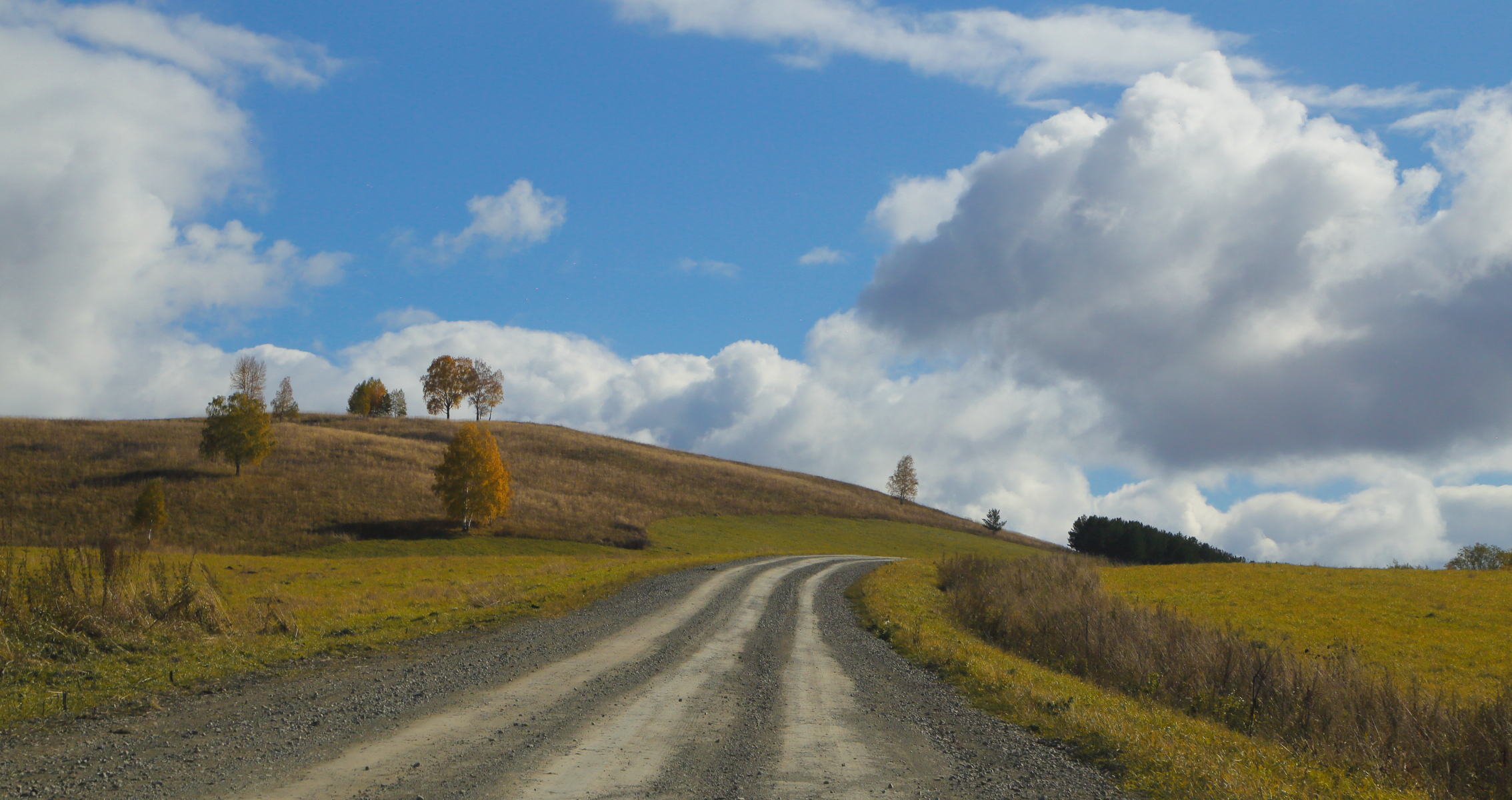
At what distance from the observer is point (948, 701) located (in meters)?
13.9

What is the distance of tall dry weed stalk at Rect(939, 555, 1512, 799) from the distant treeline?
2680 inches

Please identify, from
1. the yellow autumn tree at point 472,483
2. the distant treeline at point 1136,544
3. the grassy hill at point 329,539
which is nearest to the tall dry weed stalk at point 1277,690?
the grassy hill at point 329,539

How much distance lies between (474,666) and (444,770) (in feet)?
22.3

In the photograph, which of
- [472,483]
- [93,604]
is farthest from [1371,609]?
[472,483]

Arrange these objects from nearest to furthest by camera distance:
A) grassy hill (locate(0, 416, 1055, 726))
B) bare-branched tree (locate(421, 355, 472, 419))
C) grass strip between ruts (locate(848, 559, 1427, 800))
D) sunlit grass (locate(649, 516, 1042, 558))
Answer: grass strip between ruts (locate(848, 559, 1427, 800)), grassy hill (locate(0, 416, 1055, 726)), sunlit grass (locate(649, 516, 1042, 558)), bare-branched tree (locate(421, 355, 472, 419))

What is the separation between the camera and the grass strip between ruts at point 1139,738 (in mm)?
9383

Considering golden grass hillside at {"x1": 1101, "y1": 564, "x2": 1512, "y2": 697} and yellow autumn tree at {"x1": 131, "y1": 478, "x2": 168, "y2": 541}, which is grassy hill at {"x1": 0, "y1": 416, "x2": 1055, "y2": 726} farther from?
golden grass hillside at {"x1": 1101, "y1": 564, "x2": 1512, "y2": 697}

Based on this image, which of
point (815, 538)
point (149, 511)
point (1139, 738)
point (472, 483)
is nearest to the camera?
point (1139, 738)

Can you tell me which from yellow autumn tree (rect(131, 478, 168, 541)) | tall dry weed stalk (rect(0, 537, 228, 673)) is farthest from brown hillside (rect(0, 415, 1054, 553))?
tall dry weed stalk (rect(0, 537, 228, 673))

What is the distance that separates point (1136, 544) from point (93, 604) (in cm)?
9361

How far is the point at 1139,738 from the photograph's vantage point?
11.1 metres

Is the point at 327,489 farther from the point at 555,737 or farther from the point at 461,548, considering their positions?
the point at 555,737

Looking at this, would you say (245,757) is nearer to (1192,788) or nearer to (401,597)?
(1192,788)

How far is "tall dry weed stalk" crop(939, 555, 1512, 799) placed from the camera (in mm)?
12367
